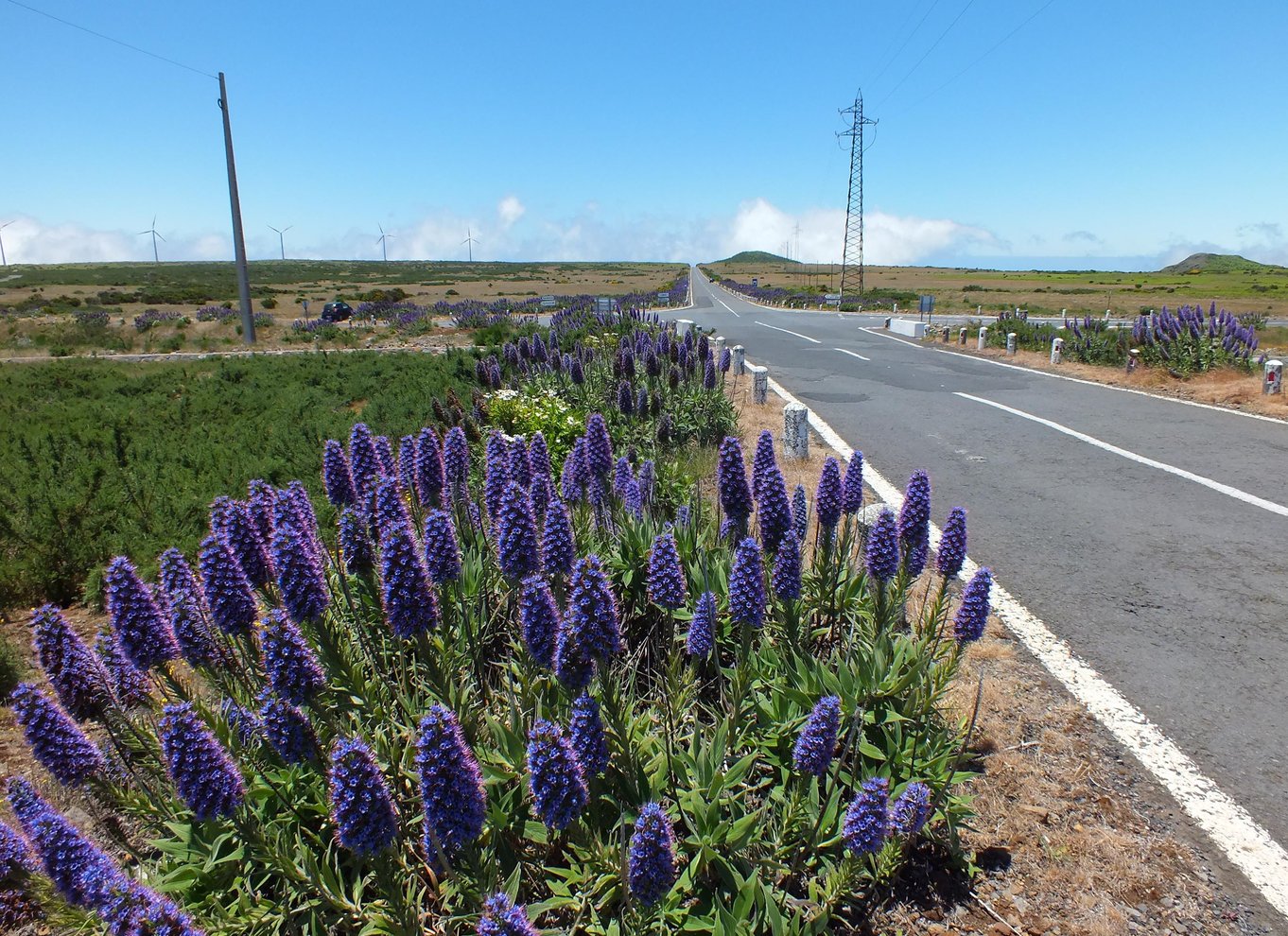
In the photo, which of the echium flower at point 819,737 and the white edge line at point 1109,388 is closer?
the echium flower at point 819,737

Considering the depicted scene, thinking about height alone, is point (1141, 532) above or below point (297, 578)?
below

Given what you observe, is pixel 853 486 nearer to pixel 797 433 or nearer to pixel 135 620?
pixel 135 620

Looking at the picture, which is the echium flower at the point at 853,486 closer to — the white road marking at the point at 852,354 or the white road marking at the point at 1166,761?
the white road marking at the point at 1166,761

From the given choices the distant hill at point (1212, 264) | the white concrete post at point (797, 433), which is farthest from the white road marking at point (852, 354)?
the distant hill at point (1212, 264)

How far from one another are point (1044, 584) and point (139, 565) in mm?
7051

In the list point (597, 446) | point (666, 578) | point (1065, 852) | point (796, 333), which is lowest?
point (1065, 852)

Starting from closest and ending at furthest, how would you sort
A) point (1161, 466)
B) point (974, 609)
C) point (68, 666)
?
1. point (68, 666)
2. point (974, 609)
3. point (1161, 466)

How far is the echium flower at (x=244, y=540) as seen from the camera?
9.82 ft

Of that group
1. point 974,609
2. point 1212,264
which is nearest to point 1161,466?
point 974,609

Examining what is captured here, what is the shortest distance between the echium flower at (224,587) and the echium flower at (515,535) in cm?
100

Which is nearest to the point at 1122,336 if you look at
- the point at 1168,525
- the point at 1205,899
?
the point at 1168,525

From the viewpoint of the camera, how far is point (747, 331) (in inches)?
1194

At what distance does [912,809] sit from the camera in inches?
104

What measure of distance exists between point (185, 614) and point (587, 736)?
1699 millimetres
